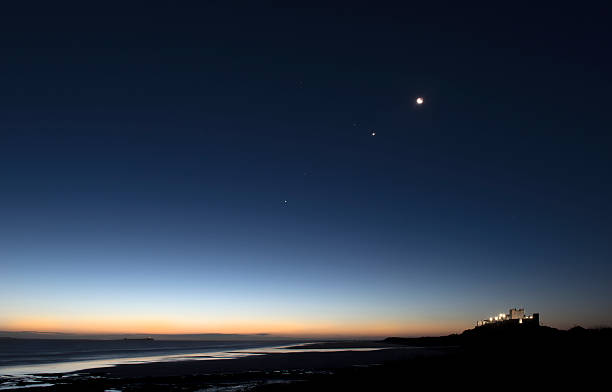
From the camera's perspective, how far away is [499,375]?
2373 cm

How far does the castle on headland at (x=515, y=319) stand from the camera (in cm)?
8269

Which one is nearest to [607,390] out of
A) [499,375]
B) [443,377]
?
[499,375]

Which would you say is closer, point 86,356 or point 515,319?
point 86,356

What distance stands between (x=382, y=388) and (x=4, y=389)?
2047cm

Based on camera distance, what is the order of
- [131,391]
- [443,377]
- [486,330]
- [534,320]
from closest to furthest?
[131,391] → [443,377] → [534,320] → [486,330]

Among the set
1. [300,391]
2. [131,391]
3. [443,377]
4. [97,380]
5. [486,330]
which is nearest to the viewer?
[300,391]

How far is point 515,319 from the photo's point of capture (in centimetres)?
8756

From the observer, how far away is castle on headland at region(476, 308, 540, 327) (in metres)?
82.7

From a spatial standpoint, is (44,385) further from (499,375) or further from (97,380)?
(499,375)

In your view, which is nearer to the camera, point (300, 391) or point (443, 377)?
point (300, 391)

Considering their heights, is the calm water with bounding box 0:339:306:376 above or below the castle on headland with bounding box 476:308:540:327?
below

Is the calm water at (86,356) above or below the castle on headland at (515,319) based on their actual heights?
below

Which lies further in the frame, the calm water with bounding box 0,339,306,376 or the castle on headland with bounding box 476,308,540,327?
the castle on headland with bounding box 476,308,540,327

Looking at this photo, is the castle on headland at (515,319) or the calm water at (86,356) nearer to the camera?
the calm water at (86,356)
